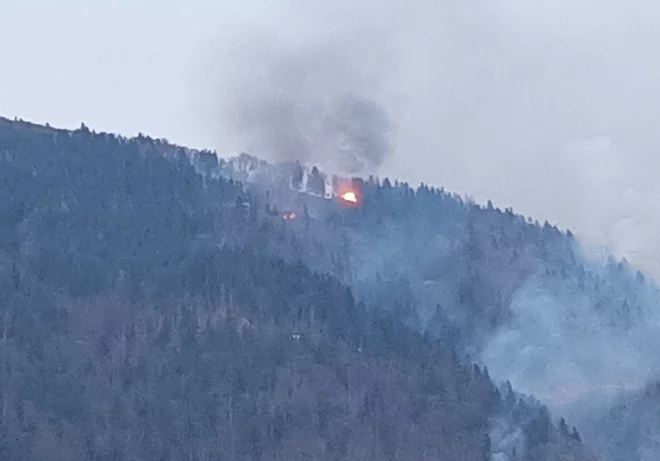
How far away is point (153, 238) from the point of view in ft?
654

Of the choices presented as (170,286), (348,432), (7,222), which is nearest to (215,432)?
(348,432)

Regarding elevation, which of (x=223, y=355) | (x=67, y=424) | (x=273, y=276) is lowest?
(x=67, y=424)

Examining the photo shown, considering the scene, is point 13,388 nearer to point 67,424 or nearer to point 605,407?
point 67,424

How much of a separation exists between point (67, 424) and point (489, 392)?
1675 inches

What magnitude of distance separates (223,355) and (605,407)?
4390 centimetres

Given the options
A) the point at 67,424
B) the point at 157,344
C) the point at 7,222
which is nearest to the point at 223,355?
the point at 157,344

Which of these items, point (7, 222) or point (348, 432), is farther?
point (7, 222)

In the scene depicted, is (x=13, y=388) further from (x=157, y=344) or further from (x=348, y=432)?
(x=348, y=432)

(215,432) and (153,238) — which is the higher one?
(153,238)

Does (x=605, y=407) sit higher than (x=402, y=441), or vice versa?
(x=605, y=407)

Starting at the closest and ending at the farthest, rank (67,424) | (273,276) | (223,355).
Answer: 1. (67,424)
2. (223,355)
3. (273,276)

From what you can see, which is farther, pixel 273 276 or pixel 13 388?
pixel 273 276

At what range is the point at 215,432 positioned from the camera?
167375 millimetres

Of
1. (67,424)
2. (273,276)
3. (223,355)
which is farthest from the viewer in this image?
(273,276)
